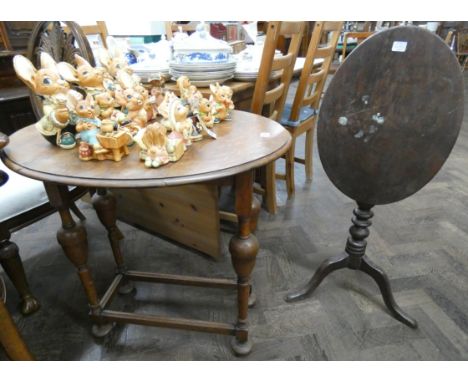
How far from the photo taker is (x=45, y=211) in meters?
1.18

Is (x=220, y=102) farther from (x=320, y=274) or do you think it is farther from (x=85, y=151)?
(x=320, y=274)

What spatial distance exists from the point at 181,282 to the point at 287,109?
4.80 ft

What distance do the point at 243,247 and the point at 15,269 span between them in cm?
96

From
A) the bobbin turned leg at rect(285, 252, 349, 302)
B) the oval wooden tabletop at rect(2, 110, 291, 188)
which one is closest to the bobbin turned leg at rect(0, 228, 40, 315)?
the oval wooden tabletop at rect(2, 110, 291, 188)

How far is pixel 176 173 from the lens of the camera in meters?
0.68

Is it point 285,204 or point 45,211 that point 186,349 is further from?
point 285,204

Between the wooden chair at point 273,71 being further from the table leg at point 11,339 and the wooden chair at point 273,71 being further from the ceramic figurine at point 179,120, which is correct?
the table leg at point 11,339

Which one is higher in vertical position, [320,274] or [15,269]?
[15,269]

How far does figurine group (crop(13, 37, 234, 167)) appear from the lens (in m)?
0.72

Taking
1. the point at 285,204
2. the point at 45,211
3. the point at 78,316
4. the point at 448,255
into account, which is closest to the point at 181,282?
the point at 78,316

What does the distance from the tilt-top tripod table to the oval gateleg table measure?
0.83 ft

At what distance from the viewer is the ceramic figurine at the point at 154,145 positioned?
703mm

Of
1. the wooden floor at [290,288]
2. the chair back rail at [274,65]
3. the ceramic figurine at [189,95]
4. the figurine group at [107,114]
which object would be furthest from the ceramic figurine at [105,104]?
the wooden floor at [290,288]

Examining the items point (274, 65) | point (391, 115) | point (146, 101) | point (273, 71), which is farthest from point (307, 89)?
point (146, 101)
